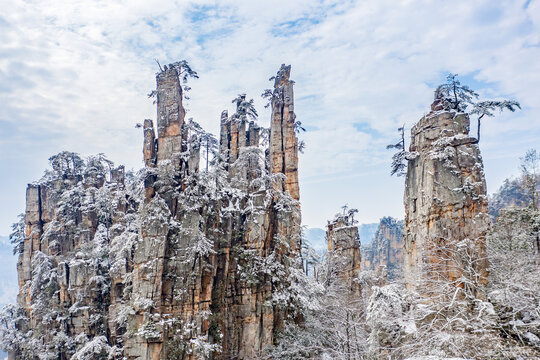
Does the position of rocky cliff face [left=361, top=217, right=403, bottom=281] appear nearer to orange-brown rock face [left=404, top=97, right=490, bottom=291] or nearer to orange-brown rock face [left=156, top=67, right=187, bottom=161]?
orange-brown rock face [left=156, top=67, right=187, bottom=161]

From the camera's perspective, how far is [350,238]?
90.3ft

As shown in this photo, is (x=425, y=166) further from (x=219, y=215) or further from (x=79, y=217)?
(x=79, y=217)

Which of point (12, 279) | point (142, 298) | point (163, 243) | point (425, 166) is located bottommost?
point (12, 279)

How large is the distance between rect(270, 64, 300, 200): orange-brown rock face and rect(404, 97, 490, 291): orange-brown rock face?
1216 cm

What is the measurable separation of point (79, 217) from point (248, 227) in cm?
1648

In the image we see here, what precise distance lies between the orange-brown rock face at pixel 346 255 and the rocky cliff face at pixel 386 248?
144 ft

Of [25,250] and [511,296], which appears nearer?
[511,296]

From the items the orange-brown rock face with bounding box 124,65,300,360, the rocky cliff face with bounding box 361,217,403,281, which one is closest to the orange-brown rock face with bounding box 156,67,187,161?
the orange-brown rock face with bounding box 124,65,300,360

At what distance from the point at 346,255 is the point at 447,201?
16.1 meters

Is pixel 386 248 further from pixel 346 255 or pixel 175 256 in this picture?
pixel 175 256

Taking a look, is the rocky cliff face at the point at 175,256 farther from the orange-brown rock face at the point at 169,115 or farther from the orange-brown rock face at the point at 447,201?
the orange-brown rock face at the point at 447,201

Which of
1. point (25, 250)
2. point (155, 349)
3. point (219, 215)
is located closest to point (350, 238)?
point (219, 215)

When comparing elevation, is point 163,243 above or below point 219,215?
below

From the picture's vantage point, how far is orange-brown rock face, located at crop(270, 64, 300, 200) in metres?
24.8
